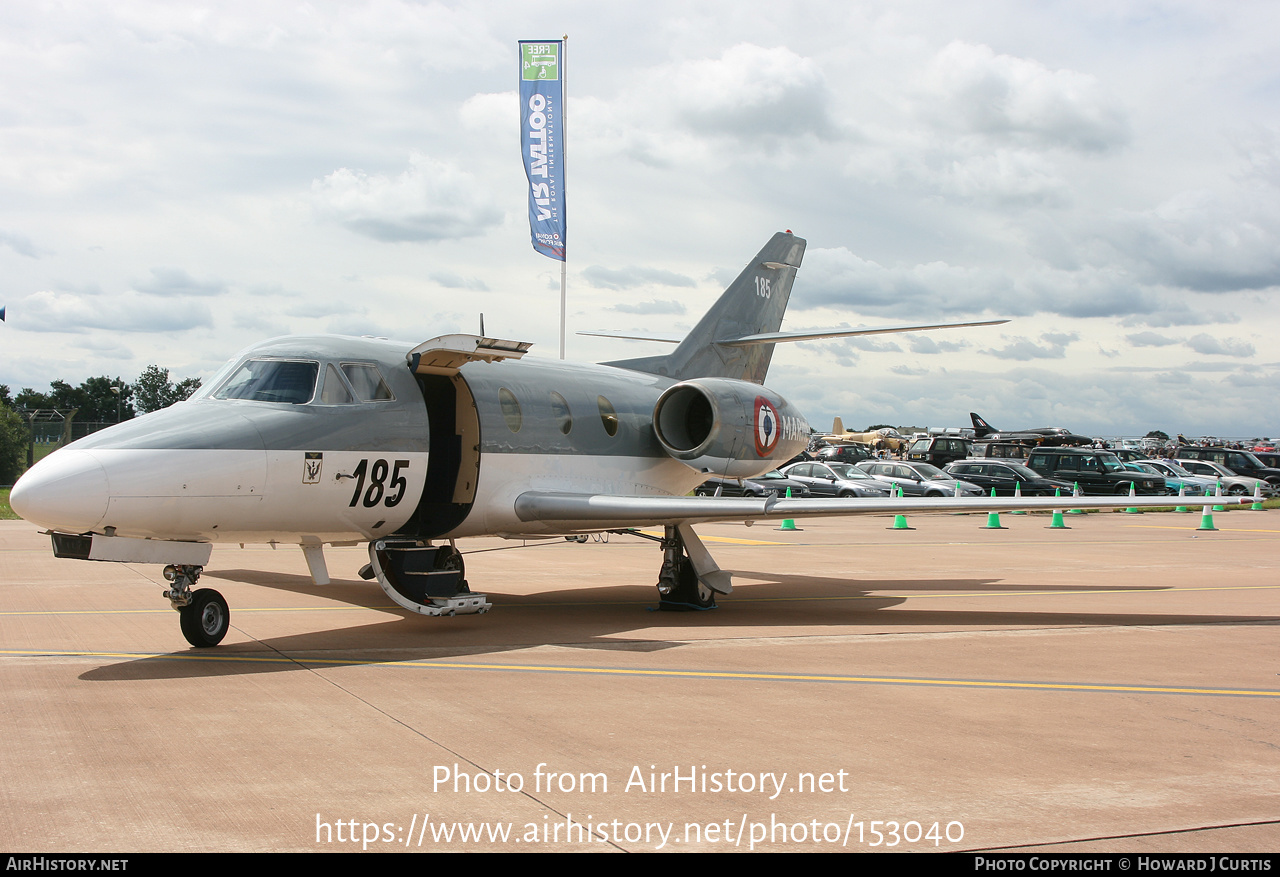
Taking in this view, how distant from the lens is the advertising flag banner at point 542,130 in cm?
2664

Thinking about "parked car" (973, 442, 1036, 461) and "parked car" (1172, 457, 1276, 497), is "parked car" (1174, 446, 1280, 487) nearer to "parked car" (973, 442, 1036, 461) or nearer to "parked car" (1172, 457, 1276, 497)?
"parked car" (1172, 457, 1276, 497)

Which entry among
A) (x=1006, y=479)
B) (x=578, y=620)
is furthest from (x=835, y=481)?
(x=578, y=620)

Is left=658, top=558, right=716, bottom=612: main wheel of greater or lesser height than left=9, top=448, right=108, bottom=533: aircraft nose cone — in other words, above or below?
below

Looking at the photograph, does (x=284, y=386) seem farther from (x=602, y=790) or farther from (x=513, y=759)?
(x=602, y=790)

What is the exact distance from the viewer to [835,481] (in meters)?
36.2

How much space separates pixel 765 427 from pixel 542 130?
15.4 meters

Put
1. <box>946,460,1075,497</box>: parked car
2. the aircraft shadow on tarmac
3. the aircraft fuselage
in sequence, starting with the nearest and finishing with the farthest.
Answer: the aircraft fuselage
the aircraft shadow on tarmac
<box>946,460,1075,497</box>: parked car

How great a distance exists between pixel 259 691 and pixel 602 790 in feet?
11.1

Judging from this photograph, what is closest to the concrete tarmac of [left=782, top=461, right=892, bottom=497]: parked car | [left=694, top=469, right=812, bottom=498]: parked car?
[left=782, top=461, right=892, bottom=497]: parked car

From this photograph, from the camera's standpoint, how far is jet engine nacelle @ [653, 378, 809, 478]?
13.6 m

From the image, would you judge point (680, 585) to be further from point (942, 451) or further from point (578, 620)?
point (942, 451)

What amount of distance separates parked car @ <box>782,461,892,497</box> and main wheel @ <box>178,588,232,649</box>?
2800 cm

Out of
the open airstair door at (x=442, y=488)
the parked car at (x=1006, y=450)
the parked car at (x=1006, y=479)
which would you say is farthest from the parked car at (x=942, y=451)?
the open airstair door at (x=442, y=488)

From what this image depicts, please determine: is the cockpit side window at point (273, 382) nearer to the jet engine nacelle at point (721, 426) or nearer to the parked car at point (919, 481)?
the jet engine nacelle at point (721, 426)
